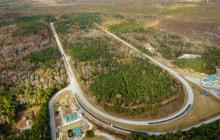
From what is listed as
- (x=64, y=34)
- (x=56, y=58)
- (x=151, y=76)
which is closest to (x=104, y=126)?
(x=151, y=76)

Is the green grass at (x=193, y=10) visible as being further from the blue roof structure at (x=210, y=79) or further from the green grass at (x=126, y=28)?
the blue roof structure at (x=210, y=79)

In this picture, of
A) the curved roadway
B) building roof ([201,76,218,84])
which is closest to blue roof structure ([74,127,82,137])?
the curved roadway

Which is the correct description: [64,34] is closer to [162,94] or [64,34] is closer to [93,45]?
[93,45]

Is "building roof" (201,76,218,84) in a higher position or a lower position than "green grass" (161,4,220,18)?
lower

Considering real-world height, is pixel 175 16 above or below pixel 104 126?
above

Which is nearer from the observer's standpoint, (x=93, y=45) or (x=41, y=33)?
(x=93, y=45)

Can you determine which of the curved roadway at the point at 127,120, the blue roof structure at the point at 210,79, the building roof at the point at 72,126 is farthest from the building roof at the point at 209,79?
the building roof at the point at 72,126

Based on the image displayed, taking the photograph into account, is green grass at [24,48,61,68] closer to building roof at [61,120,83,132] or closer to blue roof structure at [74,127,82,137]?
building roof at [61,120,83,132]

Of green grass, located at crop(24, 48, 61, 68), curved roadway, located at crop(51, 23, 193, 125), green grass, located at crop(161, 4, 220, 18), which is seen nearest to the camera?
curved roadway, located at crop(51, 23, 193, 125)
